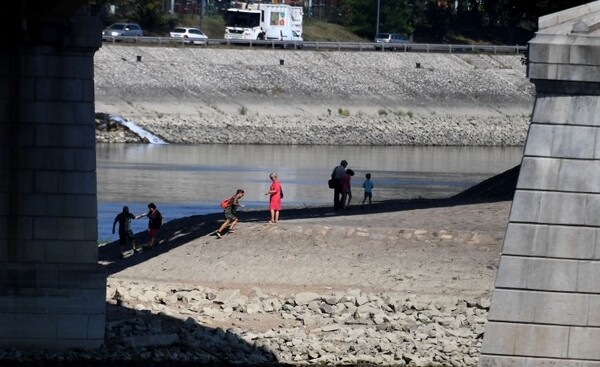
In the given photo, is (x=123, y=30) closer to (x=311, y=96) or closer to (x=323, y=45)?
(x=323, y=45)

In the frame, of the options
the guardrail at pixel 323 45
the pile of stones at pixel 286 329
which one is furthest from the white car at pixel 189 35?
the pile of stones at pixel 286 329

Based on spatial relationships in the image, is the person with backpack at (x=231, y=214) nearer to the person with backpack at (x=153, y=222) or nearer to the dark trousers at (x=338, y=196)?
the person with backpack at (x=153, y=222)

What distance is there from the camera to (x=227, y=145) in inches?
2879

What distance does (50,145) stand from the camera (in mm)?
19984

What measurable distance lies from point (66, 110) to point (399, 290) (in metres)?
8.76

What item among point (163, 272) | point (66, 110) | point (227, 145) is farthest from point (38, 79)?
point (227, 145)

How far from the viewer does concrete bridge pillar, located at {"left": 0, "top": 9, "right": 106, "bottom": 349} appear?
65.5 feet

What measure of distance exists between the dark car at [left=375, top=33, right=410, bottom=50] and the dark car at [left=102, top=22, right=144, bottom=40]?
586 inches

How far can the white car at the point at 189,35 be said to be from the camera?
8581cm

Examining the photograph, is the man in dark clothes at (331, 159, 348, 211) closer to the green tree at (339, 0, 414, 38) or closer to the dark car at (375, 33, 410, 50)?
the dark car at (375, 33, 410, 50)

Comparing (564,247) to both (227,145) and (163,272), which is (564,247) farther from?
(227,145)

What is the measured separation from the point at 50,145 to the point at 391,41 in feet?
255

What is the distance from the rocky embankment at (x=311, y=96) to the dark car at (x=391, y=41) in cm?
145

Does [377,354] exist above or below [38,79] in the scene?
below
